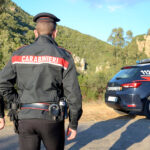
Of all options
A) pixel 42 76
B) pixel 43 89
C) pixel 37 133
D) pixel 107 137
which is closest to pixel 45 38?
pixel 42 76

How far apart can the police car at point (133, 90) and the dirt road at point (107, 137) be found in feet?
1.97

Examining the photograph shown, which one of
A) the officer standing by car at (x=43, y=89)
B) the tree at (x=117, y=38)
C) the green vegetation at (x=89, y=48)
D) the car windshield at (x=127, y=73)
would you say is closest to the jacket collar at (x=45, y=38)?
the officer standing by car at (x=43, y=89)

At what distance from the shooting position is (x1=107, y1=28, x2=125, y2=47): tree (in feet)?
100

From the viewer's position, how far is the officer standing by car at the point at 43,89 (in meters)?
1.99

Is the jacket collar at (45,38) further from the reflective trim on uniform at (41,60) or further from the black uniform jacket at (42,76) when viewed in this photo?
the reflective trim on uniform at (41,60)

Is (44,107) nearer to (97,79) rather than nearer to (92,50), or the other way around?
(97,79)

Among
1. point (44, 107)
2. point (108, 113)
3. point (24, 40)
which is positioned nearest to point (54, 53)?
point (44, 107)

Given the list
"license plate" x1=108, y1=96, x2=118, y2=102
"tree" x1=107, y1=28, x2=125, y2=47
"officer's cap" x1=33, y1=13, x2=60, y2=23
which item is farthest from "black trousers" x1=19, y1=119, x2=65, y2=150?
"tree" x1=107, y1=28, x2=125, y2=47

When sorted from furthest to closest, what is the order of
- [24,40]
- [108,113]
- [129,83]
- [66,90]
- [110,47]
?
[24,40], [110,47], [108,113], [129,83], [66,90]

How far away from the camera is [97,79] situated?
1270 cm

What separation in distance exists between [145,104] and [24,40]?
32.6m

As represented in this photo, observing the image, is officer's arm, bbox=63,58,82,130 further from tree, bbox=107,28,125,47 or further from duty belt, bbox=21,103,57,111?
tree, bbox=107,28,125,47

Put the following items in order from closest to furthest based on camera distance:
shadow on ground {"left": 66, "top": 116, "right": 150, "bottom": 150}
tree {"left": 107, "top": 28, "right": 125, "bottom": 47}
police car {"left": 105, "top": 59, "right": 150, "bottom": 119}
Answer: shadow on ground {"left": 66, "top": 116, "right": 150, "bottom": 150} < police car {"left": 105, "top": 59, "right": 150, "bottom": 119} < tree {"left": 107, "top": 28, "right": 125, "bottom": 47}

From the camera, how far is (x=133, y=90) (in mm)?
7109
